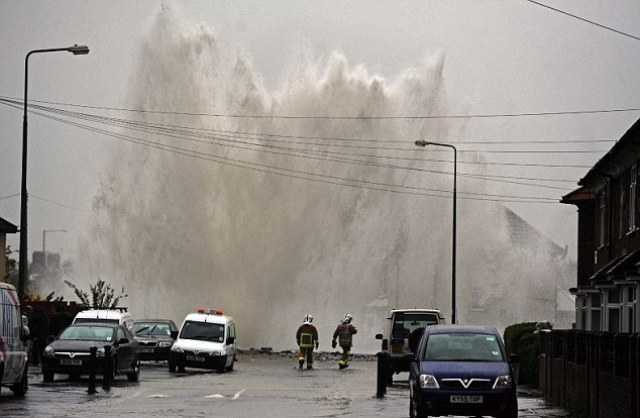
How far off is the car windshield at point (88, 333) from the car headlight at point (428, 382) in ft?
46.5

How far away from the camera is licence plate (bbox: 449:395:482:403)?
2050cm

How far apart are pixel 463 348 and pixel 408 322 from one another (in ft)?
50.6

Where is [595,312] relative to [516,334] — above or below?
above

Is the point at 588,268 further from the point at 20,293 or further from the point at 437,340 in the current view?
the point at 437,340

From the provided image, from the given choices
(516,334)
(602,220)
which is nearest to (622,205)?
(602,220)

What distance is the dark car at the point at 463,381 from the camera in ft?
67.4

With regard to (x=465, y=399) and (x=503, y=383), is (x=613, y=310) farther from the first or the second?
(x=465, y=399)

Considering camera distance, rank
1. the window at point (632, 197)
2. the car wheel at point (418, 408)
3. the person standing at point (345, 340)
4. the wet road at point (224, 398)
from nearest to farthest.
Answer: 1. the car wheel at point (418, 408)
2. the wet road at point (224, 398)
3. the window at point (632, 197)
4. the person standing at point (345, 340)

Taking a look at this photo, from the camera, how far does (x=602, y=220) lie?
4216cm

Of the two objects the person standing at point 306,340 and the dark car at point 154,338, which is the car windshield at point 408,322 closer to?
the person standing at point 306,340

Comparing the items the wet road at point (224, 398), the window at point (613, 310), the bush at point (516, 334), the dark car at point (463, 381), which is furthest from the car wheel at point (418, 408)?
the window at point (613, 310)

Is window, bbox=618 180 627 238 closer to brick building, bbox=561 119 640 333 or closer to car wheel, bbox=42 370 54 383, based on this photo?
brick building, bbox=561 119 640 333

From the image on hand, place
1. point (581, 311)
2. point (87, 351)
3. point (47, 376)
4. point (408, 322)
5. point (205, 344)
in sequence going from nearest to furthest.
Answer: point (47, 376) → point (87, 351) → point (408, 322) → point (205, 344) → point (581, 311)

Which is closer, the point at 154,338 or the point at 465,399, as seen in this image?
the point at 465,399
